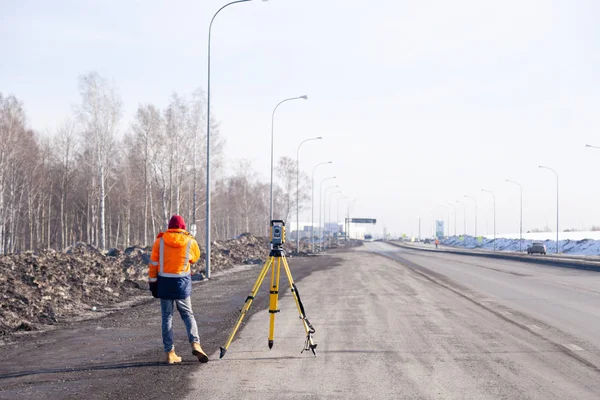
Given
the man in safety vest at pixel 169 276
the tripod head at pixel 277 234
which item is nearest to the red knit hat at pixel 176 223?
the man in safety vest at pixel 169 276

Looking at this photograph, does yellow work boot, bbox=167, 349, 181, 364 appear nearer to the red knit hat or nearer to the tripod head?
the red knit hat

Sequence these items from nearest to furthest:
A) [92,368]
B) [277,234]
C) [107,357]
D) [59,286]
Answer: [92,368] < [107,357] < [277,234] < [59,286]

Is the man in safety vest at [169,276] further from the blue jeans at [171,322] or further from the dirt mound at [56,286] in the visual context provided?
the dirt mound at [56,286]

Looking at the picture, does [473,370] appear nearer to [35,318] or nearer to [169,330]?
[169,330]

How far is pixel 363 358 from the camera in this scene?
859cm

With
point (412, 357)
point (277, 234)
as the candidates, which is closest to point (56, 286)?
point (277, 234)

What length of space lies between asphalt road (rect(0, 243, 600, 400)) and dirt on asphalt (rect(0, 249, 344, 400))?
24 millimetres

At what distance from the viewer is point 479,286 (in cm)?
2138

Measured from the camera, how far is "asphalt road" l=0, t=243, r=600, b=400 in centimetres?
685

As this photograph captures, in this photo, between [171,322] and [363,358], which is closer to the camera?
[171,322]

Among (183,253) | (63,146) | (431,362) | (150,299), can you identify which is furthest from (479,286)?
(63,146)

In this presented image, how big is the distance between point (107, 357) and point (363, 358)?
135 inches

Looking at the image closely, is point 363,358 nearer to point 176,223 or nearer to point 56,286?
point 176,223

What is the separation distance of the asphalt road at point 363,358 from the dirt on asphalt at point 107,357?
0.9 inches
